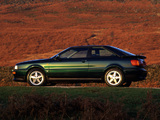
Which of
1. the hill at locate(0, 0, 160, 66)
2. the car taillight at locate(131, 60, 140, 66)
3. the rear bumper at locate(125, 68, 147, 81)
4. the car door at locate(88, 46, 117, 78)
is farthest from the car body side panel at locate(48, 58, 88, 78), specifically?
the hill at locate(0, 0, 160, 66)

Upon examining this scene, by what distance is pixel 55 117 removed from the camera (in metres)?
4.63

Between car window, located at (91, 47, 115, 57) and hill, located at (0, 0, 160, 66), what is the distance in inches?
626

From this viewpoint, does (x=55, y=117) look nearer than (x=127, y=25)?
Yes

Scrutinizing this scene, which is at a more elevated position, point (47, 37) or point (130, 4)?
point (130, 4)

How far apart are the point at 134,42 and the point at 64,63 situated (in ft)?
90.9

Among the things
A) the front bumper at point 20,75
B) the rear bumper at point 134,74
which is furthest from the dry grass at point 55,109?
the front bumper at point 20,75

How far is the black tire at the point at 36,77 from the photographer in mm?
9727

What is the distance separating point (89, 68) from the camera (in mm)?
9344

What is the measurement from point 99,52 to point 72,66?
3.51 feet

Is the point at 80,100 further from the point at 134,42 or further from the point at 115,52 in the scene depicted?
the point at 134,42

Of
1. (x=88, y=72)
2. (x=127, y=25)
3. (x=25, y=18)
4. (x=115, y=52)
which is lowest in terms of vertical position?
(x=88, y=72)

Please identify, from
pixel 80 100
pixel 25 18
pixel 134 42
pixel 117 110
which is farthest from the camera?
pixel 25 18

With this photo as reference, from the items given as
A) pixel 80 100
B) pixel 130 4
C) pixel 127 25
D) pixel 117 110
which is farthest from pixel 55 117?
pixel 130 4

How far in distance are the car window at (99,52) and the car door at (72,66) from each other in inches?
10.4
